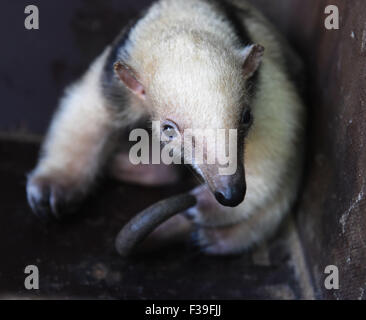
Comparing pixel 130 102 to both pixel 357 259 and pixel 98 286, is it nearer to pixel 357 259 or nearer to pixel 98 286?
pixel 98 286

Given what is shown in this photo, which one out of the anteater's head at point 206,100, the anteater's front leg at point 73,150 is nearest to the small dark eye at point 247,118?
the anteater's head at point 206,100

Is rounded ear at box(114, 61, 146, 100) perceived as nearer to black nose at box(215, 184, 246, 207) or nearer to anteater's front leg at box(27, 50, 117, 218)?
anteater's front leg at box(27, 50, 117, 218)

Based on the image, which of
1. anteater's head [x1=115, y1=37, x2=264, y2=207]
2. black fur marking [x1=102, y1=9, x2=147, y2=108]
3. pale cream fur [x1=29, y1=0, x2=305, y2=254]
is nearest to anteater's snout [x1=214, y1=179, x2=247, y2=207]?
anteater's head [x1=115, y1=37, x2=264, y2=207]

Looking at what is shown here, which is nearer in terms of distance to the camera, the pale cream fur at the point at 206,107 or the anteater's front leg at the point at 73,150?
the pale cream fur at the point at 206,107

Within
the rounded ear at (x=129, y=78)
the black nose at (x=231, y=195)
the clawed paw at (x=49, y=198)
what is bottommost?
the black nose at (x=231, y=195)

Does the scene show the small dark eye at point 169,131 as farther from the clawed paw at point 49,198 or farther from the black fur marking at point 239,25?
the clawed paw at point 49,198

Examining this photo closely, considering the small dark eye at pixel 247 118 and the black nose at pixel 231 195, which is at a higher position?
the small dark eye at pixel 247 118
